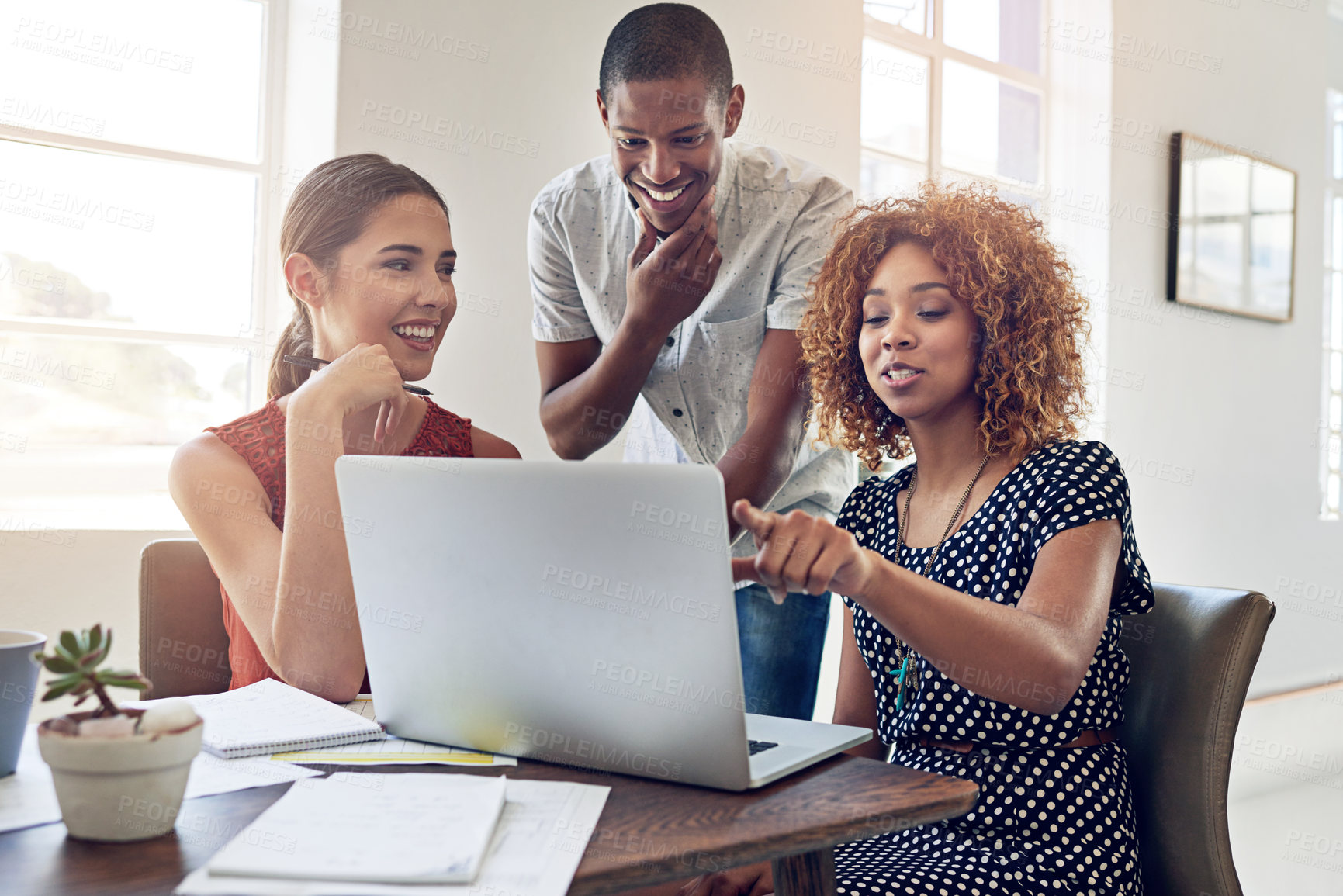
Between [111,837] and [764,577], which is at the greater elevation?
[764,577]

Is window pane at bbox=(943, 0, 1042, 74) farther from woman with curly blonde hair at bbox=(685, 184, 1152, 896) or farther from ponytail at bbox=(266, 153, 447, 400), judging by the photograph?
ponytail at bbox=(266, 153, 447, 400)

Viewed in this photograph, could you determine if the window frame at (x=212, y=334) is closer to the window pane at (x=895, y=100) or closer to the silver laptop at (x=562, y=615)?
the silver laptop at (x=562, y=615)

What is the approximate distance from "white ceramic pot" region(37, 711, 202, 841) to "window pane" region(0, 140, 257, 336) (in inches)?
70.5

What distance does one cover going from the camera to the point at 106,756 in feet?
2.07

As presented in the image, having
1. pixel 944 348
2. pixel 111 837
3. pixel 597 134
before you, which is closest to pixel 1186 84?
pixel 597 134

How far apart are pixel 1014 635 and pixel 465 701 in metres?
0.48

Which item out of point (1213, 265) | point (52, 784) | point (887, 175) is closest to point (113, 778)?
point (52, 784)

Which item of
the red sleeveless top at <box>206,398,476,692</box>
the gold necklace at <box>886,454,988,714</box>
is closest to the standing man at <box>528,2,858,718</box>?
the gold necklace at <box>886,454,988,714</box>

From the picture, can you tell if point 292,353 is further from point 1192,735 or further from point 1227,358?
point 1227,358

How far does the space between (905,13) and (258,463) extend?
3092 millimetres

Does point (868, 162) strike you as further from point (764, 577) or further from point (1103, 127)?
point (764, 577)

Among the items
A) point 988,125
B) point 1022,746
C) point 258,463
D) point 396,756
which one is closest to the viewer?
point 396,756

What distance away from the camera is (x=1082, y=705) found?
1106 millimetres

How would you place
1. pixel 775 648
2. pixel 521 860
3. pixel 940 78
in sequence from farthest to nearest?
pixel 940 78 → pixel 775 648 → pixel 521 860
